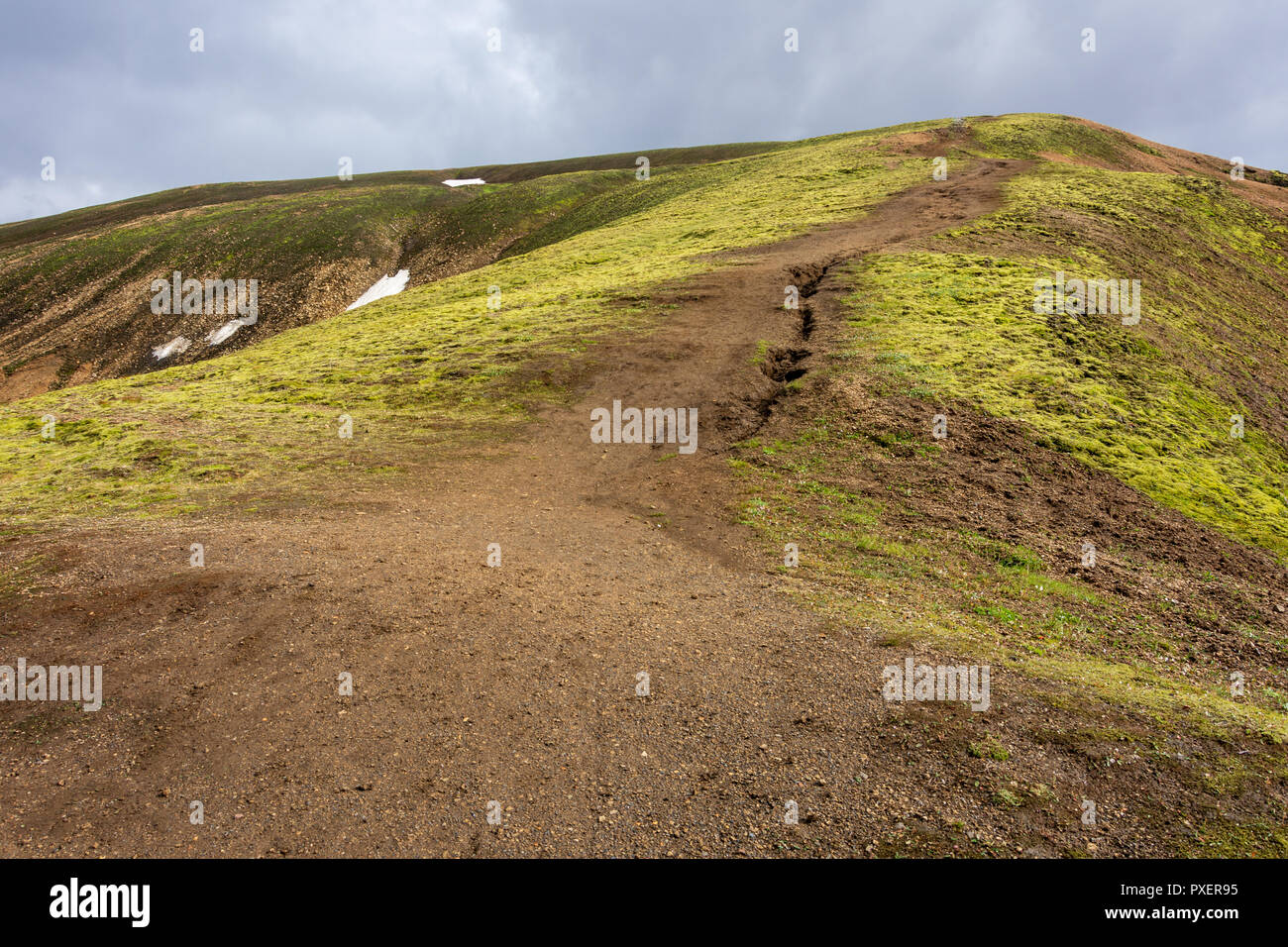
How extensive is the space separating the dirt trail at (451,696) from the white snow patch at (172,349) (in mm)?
44216

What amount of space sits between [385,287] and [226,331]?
43.6 feet

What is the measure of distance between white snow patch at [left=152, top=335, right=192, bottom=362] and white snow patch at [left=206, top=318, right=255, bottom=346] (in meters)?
1.59

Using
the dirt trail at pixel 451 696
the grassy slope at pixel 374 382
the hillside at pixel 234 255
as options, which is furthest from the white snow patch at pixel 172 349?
the dirt trail at pixel 451 696

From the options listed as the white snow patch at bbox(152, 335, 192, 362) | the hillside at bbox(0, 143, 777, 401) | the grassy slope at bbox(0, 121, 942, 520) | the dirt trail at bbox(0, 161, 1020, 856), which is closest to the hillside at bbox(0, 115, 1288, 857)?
the dirt trail at bbox(0, 161, 1020, 856)

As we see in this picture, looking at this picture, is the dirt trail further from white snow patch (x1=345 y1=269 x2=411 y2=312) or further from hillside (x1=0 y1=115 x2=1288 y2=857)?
white snow patch (x1=345 y1=269 x2=411 y2=312)

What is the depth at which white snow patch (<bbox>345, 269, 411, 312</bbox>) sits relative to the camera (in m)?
59.5

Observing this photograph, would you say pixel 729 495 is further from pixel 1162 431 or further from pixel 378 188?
pixel 378 188

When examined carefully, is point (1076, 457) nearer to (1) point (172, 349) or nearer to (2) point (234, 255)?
(1) point (172, 349)

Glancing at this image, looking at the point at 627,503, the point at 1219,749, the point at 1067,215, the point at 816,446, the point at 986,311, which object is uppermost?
the point at 1067,215

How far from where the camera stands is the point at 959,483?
19203 millimetres

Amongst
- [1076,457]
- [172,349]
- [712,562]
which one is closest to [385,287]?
[172,349]
